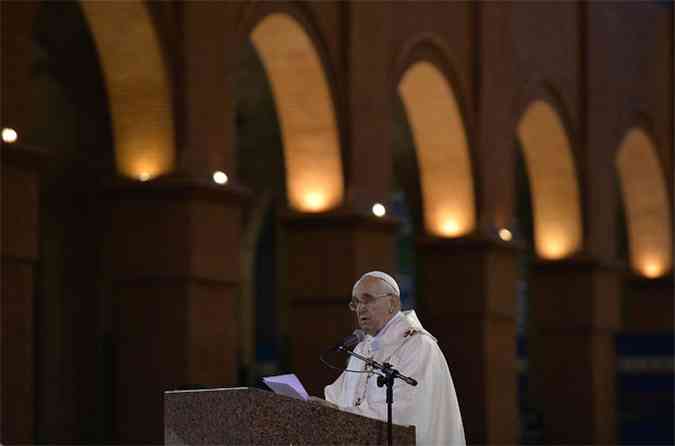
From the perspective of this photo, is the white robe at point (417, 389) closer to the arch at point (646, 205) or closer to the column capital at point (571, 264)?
the column capital at point (571, 264)

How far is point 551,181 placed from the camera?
76.3ft

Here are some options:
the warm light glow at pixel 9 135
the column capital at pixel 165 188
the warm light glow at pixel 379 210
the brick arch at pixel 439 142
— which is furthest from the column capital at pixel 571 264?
the warm light glow at pixel 9 135

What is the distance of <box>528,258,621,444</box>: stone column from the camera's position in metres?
23.6

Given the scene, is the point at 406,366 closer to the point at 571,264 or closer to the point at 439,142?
the point at 439,142

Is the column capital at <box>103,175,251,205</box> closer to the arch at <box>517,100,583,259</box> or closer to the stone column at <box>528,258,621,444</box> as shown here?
the arch at <box>517,100,583,259</box>

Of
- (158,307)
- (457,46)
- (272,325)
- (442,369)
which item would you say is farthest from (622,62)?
(442,369)

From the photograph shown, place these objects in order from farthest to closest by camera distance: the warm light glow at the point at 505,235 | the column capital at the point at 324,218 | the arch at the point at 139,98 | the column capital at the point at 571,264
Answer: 1. the column capital at the point at 571,264
2. the warm light glow at the point at 505,235
3. the column capital at the point at 324,218
4. the arch at the point at 139,98

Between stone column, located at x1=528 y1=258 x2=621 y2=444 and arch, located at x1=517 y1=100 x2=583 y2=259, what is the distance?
0.35 meters

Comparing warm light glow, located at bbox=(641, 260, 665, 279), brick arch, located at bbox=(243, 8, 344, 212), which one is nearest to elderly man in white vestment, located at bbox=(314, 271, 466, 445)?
brick arch, located at bbox=(243, 8, 344, 212)

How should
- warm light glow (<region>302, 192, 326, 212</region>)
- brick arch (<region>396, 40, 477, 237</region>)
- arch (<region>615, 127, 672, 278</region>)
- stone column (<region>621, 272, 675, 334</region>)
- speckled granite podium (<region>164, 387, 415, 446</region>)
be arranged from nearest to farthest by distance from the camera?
speckled granite podium (<region>164, 387, 415, 446</region>) < warm light glow (<region>302, 192, 326, 212</region>) < brick arch (<region>396, 40, 477, 237</region>) < arch (<region>615, 127, 672, 278</region>) < stone column (<region>621, 272, 675, 334</region>)

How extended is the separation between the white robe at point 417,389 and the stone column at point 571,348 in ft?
56.0

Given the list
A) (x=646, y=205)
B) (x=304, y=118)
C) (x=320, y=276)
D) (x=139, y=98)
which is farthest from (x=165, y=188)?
(x=646, y=205)

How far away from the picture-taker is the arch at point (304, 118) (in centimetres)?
1639

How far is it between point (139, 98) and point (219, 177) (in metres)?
1.12
